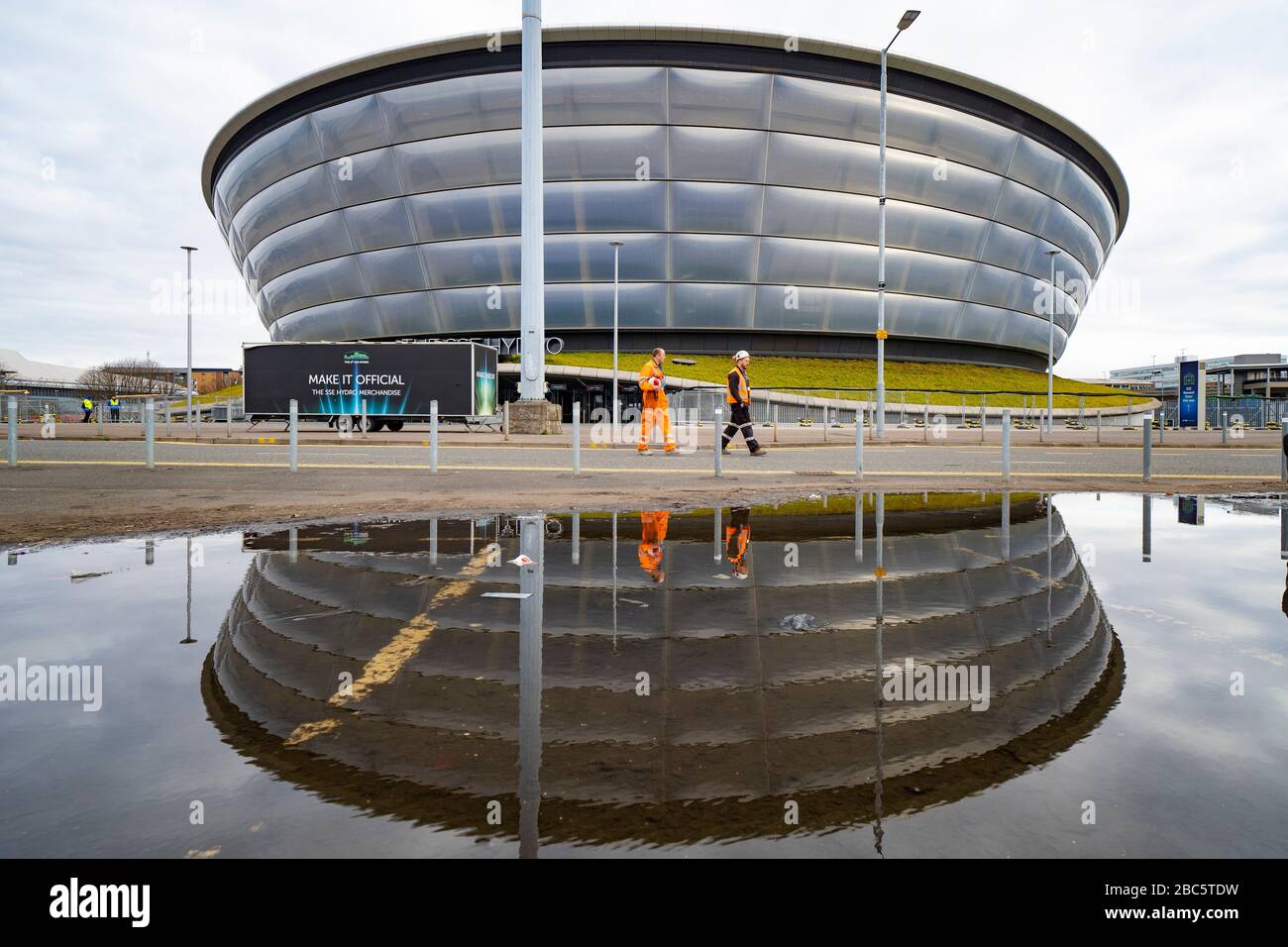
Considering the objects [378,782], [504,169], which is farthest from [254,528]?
[504,169]

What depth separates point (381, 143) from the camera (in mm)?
48500

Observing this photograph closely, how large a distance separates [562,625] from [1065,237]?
66505 mm

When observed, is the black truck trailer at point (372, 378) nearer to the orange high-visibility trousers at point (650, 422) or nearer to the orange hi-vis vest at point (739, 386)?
the orange high-visibility trousers at point (650, 422)

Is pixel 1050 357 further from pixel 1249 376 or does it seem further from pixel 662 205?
pixel 1249 376

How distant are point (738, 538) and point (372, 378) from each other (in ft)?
89.1

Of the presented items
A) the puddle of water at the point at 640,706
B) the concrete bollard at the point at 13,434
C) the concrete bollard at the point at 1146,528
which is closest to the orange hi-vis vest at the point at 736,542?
the puddle of water at the point at 640,706

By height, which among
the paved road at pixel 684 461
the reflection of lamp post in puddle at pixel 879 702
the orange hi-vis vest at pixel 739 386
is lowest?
the reflection of lamp post in puddle at pixel 879 702

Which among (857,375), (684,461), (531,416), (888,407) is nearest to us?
(684,461)

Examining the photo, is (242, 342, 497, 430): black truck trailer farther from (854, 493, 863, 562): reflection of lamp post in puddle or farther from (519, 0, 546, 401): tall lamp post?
(854, 493, 863, 562): reflection of lamp post in puddle

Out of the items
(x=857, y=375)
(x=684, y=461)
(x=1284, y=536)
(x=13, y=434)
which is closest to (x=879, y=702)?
(x=1284, y=536)

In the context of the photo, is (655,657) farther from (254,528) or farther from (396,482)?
(396,482)

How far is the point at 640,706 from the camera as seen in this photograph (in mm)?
3006

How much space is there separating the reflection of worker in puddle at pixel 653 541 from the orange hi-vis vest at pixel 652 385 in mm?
7935

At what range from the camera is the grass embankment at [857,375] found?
44.0 metres
